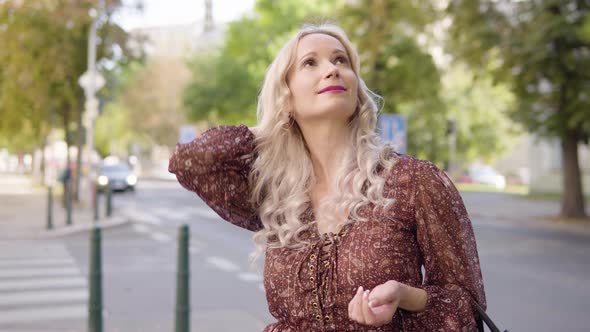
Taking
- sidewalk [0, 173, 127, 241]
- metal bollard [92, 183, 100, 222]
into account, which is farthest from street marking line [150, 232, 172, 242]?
metal bollard [92, 183, 100, 222]

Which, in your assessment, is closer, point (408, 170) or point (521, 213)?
point (408, 170)

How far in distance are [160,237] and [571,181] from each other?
38.8 ft

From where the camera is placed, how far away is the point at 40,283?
344 inches

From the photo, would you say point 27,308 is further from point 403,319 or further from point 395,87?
point 395,87

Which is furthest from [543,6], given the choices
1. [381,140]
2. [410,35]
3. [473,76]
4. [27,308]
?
[381,140]

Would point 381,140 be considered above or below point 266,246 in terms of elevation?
above

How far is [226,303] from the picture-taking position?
7.58m

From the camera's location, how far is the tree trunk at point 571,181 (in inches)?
768

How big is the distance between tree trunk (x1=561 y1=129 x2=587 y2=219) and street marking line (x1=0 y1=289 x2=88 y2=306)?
15.2 meters

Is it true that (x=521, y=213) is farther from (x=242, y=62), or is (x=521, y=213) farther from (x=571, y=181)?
(x=242, y=62)

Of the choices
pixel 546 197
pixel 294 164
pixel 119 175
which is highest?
pixel 294 164

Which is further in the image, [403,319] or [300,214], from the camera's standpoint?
[300,214]

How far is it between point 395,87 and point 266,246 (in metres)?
22.4

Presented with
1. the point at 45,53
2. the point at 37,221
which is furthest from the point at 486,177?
the point at 37,221
